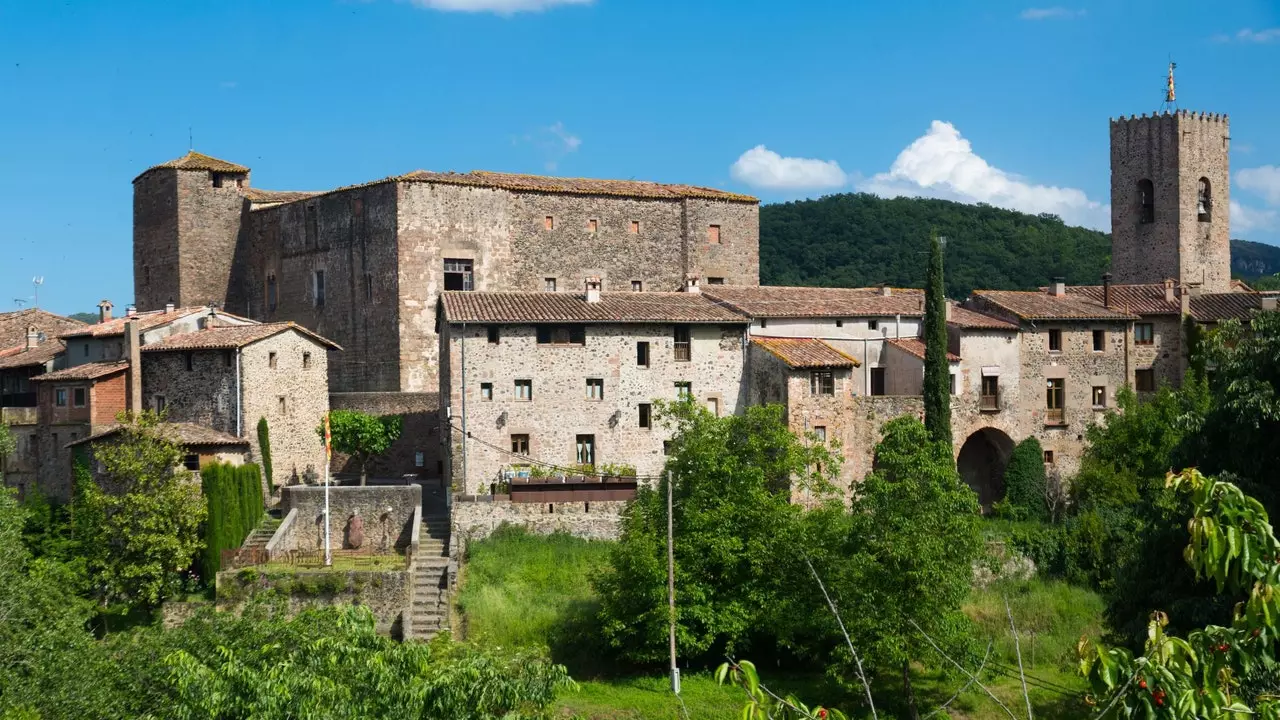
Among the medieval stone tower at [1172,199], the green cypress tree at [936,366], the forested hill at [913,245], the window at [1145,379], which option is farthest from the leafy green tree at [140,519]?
the forested hill at [913,245]

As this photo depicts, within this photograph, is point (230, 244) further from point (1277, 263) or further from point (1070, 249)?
point (1277, 263)

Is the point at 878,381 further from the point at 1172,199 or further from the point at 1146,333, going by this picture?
the point at 1172,199

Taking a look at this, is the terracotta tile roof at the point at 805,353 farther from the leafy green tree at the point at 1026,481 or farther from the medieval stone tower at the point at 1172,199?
the medieval stone tower at the point at 1172,199

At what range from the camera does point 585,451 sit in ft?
129

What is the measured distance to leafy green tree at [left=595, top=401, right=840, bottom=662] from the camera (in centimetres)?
3175

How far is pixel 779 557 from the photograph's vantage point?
32875 mm

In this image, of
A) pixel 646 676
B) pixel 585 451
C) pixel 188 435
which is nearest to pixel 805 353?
pixel 585 451

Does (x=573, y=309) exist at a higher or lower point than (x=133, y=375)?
higher

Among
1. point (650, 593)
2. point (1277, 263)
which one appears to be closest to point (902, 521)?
point (650, 593)

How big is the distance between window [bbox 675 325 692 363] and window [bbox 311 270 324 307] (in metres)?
16.9

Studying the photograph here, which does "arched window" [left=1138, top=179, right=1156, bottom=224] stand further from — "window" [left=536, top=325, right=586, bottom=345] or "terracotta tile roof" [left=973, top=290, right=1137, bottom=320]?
"window" [left=536, top=325, right=586, bottom=345]

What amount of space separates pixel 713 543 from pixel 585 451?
776 centimetres

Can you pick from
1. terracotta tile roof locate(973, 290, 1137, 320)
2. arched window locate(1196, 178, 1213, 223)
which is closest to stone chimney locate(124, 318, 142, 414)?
terracotta tile roof locate(973, 290, 1137, 320)

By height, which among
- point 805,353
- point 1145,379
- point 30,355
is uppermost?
point 30,355
